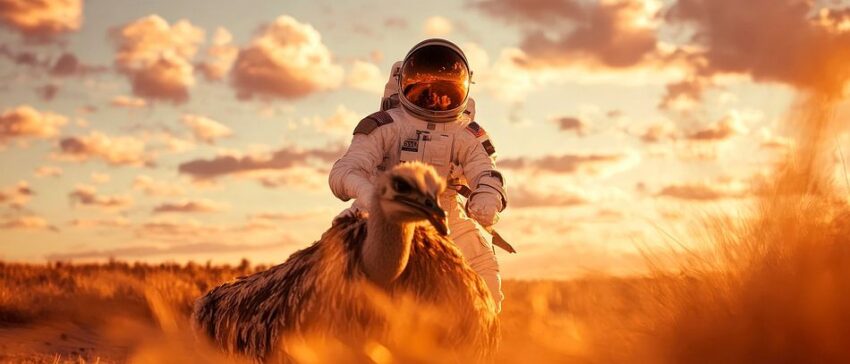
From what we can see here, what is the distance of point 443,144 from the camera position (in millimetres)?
7301

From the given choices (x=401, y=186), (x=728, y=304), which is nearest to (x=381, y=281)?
(x=401, y=186)

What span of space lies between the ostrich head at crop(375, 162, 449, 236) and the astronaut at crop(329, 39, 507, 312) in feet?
6.87

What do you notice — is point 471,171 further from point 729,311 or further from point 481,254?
point 729,311

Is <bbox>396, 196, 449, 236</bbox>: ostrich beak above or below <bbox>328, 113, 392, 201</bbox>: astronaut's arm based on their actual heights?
below

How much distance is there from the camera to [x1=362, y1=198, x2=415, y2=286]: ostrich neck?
4.63 m

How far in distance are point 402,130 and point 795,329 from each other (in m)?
3.85

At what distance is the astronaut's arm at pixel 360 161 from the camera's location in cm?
635

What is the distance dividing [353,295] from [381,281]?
195mm

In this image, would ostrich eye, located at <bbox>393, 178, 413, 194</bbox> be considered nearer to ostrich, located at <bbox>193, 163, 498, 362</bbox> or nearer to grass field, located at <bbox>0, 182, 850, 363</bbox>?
ostrich, located at <bbox>193, 163, 498, 362</bbox>

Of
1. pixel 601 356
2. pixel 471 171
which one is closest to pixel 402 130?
pixel 471 171

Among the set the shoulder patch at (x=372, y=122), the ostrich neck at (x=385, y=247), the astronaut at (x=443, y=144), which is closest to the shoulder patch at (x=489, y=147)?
the astronaut at (x=443, y=144)

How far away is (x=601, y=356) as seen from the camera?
455cm

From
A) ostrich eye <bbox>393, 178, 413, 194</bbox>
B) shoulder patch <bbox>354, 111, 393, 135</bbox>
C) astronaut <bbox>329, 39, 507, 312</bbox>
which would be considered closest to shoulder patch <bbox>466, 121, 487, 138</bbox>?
astronaut <bbox>329, 39, 507, 312</bbox>

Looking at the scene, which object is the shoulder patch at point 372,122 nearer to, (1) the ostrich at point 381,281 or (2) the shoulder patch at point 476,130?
(2) the shoulder patch at point 476,130
